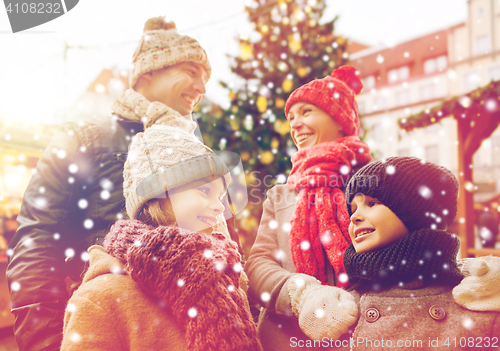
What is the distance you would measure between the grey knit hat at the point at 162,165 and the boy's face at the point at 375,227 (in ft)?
1.57

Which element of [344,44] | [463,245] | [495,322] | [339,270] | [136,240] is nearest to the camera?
[495,322]

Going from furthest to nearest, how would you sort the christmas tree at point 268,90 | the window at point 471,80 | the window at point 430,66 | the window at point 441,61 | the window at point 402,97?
the window at point 402,97 → the window at point 471,80 → the window at point 441,61 → the window at point 430,66 → the christmas tree at point 268,90

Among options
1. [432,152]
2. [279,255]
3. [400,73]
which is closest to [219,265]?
[279,255]

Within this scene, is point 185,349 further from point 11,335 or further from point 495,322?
point 11,335

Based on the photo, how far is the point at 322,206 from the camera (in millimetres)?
1217

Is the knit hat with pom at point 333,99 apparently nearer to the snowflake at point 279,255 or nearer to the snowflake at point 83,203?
the snowflake at point 279,255

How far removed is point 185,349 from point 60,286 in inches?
23.5

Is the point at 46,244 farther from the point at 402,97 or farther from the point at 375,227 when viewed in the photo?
the point at 402,97

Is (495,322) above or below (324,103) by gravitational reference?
below

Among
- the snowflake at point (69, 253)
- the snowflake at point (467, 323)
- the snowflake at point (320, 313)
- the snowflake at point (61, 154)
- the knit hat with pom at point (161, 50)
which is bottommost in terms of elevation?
the snowflake at point (320, 313)

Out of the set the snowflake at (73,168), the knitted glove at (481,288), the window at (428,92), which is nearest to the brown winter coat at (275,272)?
the knitted glove at (481,288)

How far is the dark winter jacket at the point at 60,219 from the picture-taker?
1.07 metres

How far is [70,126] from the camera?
1321 millimetres

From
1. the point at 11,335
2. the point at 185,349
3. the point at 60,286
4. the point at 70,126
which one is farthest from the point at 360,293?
the point at 11,335
